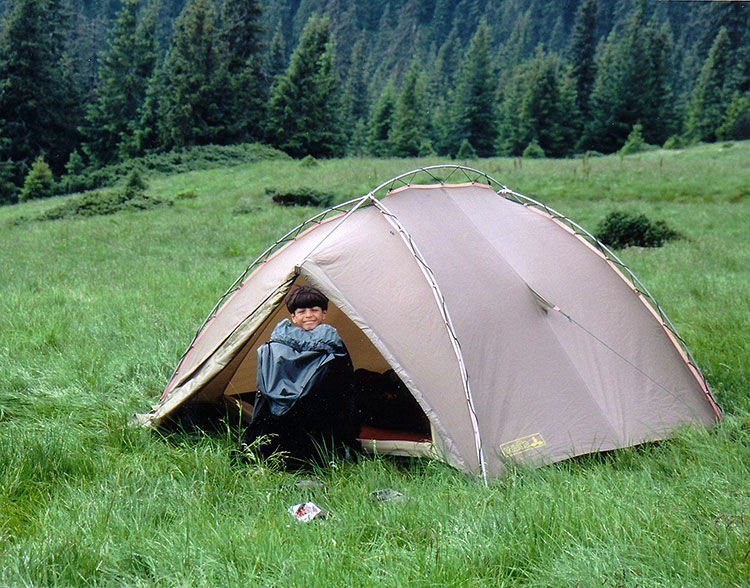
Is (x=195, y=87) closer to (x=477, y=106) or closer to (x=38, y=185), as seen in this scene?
(x=38, y=185)

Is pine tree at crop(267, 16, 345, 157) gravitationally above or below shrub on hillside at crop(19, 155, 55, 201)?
above

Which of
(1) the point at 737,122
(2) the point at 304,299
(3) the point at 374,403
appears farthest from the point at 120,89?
(2) the point at 304,299

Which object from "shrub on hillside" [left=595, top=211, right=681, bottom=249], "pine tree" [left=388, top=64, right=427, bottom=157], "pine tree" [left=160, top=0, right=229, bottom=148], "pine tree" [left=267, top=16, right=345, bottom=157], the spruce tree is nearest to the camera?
"shrub on hillside" [left=595, top=211, right=681, bottom=249]

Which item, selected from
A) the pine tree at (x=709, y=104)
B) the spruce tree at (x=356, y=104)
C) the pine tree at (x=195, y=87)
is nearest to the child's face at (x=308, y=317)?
the pine tree at (x=195, y=87)

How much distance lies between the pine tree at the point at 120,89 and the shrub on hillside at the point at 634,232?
115ft

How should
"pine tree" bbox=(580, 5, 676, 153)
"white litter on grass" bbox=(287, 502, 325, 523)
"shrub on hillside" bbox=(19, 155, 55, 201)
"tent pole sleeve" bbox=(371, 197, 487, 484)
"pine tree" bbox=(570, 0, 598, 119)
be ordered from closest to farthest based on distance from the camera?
"white litter on grass" bbox=(287, 502, 325, 523) < "tent pole sleeve" bbox=(371, 197, 487, 484) < "shrub on hillside" bbox=(19, 155, 55, 201) < "pine tree" bbox=(580, 5, 676, 153) < "pine tree" bbox=(570, 0, 598, 119)

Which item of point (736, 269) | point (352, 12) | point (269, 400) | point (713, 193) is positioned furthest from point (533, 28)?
point (269, 400)

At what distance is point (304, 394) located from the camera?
4.03 meters

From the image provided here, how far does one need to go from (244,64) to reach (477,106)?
789 inches

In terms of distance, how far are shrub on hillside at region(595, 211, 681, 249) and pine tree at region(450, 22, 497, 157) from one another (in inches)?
1672

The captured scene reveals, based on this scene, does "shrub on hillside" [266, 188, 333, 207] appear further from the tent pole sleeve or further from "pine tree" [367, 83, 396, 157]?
"pine tree" [367, 83, 396, 157]

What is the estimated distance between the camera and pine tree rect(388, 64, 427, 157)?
50.2 meters

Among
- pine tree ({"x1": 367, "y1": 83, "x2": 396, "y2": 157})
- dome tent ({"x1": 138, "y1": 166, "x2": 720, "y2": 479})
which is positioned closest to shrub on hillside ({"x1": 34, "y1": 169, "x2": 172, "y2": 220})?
dome tent ({"x1": 138, "y1": 166, "x2": 720, "y2": 479})

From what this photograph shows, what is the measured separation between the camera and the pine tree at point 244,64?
4116 centimetres
